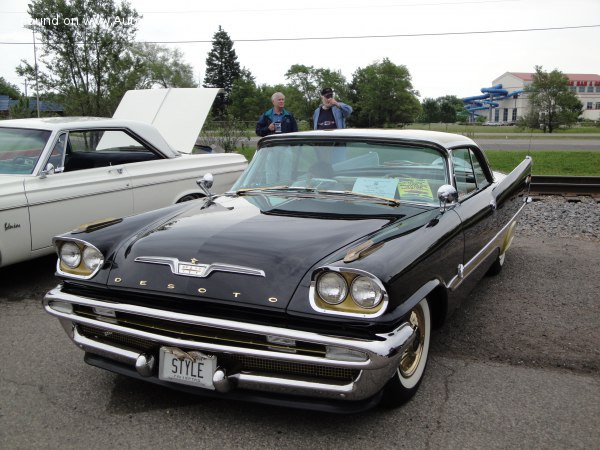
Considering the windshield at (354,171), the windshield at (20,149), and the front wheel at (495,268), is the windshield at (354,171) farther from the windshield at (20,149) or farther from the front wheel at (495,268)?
the windshield at (20,149)

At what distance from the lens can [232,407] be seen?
2.84m

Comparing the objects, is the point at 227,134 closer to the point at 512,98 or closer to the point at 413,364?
A: the point at 413,364

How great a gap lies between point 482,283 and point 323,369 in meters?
3.00

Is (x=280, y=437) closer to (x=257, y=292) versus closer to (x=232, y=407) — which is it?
(x=232, y=407)

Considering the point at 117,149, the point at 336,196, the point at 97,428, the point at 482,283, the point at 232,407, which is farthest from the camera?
the point at 117,149

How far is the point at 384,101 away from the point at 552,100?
1941cm

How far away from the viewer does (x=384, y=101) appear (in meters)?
58.1

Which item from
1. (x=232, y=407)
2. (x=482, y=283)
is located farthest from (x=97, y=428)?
(x=482, y=283)

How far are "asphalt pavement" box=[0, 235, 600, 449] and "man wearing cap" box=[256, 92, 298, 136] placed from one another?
4.11 meters

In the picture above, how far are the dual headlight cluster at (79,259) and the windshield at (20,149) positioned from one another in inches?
90.0

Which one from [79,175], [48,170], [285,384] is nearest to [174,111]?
[79,175]

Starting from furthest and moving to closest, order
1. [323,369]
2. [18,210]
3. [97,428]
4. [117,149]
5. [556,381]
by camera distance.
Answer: [117,149], [18,210], [556,381], [97,428], [323,369]

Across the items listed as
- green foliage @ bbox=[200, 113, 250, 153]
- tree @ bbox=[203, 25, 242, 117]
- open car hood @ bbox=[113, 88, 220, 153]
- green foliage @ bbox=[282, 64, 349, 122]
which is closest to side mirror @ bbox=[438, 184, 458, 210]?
open car hood @ bbox=[113, 88, 220, 153]

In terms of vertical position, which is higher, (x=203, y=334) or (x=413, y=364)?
(x=203, y=334)
